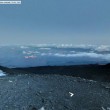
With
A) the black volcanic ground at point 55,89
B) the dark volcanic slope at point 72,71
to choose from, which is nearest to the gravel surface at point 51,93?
the black volcanic ground at point 55,89

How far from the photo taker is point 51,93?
4977 millimetres

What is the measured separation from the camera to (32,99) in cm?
468

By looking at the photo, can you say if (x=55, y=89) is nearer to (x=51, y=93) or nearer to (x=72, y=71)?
(x=51, y=93)

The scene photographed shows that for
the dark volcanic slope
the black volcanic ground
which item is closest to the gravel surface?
the black volcanic ground

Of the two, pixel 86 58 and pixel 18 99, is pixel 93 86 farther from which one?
pixel 18 99

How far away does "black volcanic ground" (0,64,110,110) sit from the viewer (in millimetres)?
4562

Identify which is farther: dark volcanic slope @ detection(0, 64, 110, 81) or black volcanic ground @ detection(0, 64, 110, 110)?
dark volcanic slope @ detection(0, 64, 110, 81)

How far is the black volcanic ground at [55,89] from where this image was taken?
4562 millimetres

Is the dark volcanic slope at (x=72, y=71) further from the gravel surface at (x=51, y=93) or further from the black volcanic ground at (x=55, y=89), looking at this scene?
the gravel surface at (x=51, y=93)

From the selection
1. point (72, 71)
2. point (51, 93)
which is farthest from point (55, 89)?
point (72, 71)

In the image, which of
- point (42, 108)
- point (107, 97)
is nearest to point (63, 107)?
point (42, 108)

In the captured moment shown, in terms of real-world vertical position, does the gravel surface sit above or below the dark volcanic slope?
below

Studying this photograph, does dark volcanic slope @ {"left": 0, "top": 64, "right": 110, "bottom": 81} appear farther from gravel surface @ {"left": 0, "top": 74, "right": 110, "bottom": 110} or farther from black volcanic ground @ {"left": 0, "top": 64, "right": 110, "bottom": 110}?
gravel surface @ {"left": 0, "top": 74, "right": 110, "bottom": 110}

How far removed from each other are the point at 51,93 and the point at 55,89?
0.25 metres
